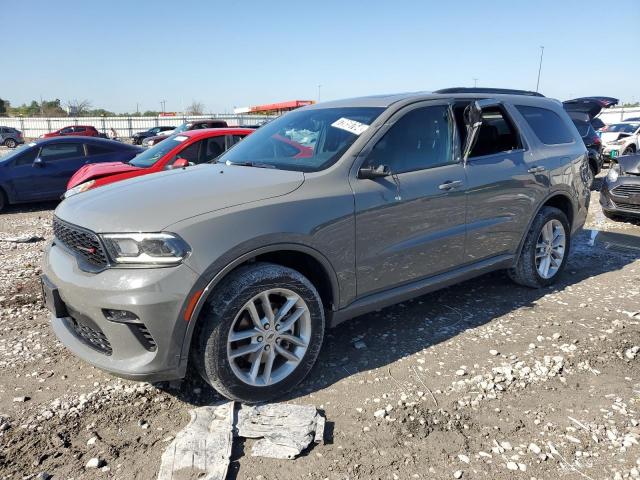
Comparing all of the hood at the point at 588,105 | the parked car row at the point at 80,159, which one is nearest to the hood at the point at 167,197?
the parked car row at the point at 80,159

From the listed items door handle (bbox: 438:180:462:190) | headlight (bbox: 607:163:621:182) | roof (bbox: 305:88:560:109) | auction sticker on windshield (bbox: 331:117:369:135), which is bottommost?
headlight (bbox: 607:163:621:182)

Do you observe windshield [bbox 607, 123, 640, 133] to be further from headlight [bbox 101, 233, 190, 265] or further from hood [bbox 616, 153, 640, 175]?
headlight [bbox 101, 233, 190, 265]

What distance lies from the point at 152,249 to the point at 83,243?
526 mm

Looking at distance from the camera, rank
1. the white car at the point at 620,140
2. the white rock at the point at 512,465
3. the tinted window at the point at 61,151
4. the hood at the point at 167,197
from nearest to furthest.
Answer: the white rock at the point at 512,465 < the hood at the point at 167,197 < the tinted window at the point at 61,151 < the white car at the point at 620,140

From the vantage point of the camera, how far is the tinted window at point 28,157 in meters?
9.78

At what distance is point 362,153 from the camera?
11.1ft

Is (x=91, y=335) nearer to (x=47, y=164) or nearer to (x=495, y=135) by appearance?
(x=495, y=135)

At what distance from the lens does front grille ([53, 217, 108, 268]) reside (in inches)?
107

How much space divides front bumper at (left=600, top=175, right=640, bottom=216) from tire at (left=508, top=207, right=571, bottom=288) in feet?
11.0

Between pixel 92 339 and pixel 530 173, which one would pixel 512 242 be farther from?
pixel 92 339

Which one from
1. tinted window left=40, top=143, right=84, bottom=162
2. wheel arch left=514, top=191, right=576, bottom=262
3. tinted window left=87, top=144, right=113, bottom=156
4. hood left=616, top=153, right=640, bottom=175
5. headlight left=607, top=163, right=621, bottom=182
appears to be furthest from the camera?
tinted window left=87, top=144, right=113, bottom=156

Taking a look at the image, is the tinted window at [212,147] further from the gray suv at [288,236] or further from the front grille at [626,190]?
the front grille at [626,190]

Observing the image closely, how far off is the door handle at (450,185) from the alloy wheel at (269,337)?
1.44m

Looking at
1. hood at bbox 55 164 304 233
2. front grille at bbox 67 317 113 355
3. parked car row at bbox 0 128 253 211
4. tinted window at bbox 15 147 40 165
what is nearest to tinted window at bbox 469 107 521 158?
hood at bbox 55 164 304 233
